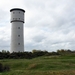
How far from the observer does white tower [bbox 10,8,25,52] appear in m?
45.8

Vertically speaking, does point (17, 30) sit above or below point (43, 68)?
above

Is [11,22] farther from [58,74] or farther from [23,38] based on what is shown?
[58,74]

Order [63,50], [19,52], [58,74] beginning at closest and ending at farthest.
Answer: [58,74] → [19,52] → [63,50]

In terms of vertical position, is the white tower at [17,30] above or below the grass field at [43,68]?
above

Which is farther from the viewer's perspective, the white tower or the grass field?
the white tower

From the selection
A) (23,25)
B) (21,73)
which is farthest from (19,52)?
(21,73)

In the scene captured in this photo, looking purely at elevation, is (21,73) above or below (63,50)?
below

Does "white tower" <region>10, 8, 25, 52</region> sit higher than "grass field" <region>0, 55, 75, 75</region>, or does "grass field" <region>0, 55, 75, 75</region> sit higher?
"white tower" <region>10, 8, 25, 52</region>

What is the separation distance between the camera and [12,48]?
46.2 metres

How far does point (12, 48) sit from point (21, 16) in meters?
8.69

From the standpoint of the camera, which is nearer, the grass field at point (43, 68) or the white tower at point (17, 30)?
the grass field at point (43, 68)

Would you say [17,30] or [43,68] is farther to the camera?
[17,30]

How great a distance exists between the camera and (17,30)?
1832 inches

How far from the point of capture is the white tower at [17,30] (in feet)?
150
